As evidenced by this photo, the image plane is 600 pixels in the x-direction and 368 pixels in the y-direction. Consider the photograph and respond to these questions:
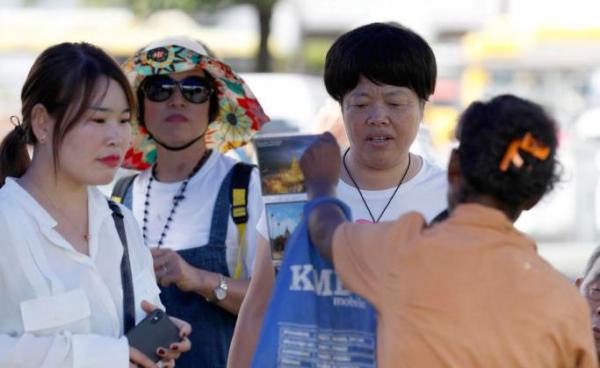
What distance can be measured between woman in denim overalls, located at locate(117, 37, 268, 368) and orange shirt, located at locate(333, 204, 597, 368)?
1.39 meters

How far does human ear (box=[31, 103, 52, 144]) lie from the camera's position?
3.13 metres

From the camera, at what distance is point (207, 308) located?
410 cm

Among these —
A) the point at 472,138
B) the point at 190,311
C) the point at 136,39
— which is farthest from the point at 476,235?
the point at 136,39

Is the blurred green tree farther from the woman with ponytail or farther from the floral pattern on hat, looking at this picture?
the woman with ponytail

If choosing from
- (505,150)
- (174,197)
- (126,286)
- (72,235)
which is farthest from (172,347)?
(174,197)

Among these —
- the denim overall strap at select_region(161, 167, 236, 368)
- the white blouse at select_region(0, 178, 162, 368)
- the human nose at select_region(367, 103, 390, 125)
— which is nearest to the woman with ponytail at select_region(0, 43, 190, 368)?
the white blouse at select_region(0, 178, 162, 368)

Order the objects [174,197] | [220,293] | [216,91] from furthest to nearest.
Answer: [216,91]
[174,197]
[220,293]

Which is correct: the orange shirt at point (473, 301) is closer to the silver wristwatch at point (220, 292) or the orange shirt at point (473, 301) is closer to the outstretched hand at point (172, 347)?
the outstretched hand at point (172, 347)

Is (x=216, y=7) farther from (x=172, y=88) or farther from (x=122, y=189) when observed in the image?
(x=172, y=88)

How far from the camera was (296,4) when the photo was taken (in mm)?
35969

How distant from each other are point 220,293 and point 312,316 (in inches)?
44.6

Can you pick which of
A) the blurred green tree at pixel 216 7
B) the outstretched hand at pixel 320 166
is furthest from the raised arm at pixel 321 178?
the blurred green tree at pixel 216 7

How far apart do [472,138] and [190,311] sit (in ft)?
5.44

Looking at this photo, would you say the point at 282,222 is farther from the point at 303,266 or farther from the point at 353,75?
the point at 353,75
